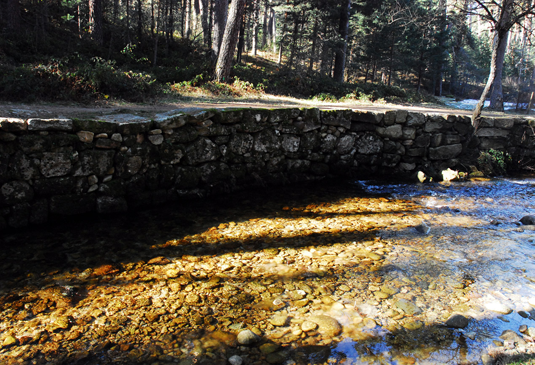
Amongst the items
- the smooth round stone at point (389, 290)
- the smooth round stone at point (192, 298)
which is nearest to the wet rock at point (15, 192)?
the smooth round stone at point (192, 298)

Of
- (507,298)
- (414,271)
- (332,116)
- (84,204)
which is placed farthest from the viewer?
(332,116)

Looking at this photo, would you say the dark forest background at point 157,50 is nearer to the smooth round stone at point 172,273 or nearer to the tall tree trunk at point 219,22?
the tall tree trunk at point 219,22

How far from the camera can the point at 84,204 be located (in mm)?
5387

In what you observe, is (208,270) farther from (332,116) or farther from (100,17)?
(100,17)

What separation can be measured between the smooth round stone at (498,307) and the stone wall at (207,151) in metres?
4.66

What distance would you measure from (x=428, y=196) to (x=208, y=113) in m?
4.78

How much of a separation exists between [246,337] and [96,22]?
1558 cm

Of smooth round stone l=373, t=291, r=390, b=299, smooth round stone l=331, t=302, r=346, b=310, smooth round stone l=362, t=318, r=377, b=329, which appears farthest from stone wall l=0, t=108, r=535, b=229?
smooth round stone l=362, t=318, r=377, b=329

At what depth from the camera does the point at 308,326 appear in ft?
9.92

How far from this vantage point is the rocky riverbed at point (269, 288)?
2.76m

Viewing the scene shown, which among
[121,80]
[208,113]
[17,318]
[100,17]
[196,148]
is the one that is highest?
[100,17]

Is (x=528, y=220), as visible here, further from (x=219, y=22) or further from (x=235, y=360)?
(x=219, y=22)

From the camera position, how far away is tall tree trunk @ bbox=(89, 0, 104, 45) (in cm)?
1398

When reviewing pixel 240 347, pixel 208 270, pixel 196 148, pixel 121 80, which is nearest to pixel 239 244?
pixel 208 270
